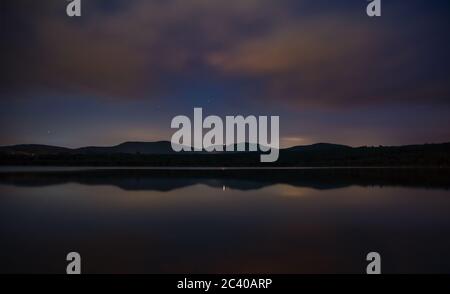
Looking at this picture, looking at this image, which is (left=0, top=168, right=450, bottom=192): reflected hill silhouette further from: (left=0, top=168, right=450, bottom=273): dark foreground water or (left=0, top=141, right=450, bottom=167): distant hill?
(left=0, top=141, right=450, bottom=167): distant hill

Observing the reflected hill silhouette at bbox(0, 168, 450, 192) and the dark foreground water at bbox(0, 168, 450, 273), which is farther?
the reflected hill silhouette at bbox(0, 168, 450, 192)

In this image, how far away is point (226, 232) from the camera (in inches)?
287

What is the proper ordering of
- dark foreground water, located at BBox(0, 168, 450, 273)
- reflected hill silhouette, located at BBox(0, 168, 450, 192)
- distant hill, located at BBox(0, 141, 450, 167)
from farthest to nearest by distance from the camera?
distant hill, located at BBox(0, 141, 450, 167)
reflected hill silhouette, located at BBox(0, 168, 450, 192)
dark foreground water, located at BBox(0, 168, 450, 273)

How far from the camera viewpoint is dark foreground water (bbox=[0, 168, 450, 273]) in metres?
5.35

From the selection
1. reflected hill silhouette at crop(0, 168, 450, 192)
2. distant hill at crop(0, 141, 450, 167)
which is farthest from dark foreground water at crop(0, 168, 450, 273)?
distant hill at crop(0, 141, 450, 167)

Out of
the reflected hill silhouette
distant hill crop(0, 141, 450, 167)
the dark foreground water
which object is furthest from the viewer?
distant hill crop(0, 141, 450, 167)

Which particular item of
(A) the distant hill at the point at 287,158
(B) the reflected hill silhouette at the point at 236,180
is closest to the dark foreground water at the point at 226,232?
(B) the reflected hill silhouette at the point at 236,180

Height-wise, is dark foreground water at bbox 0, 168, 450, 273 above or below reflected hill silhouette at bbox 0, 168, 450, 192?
below

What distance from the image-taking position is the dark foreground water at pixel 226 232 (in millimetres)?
5348

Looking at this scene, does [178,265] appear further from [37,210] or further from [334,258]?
[37,210]

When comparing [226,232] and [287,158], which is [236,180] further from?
[287,158]

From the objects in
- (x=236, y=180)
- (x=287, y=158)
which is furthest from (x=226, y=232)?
(x=287, y=158)
